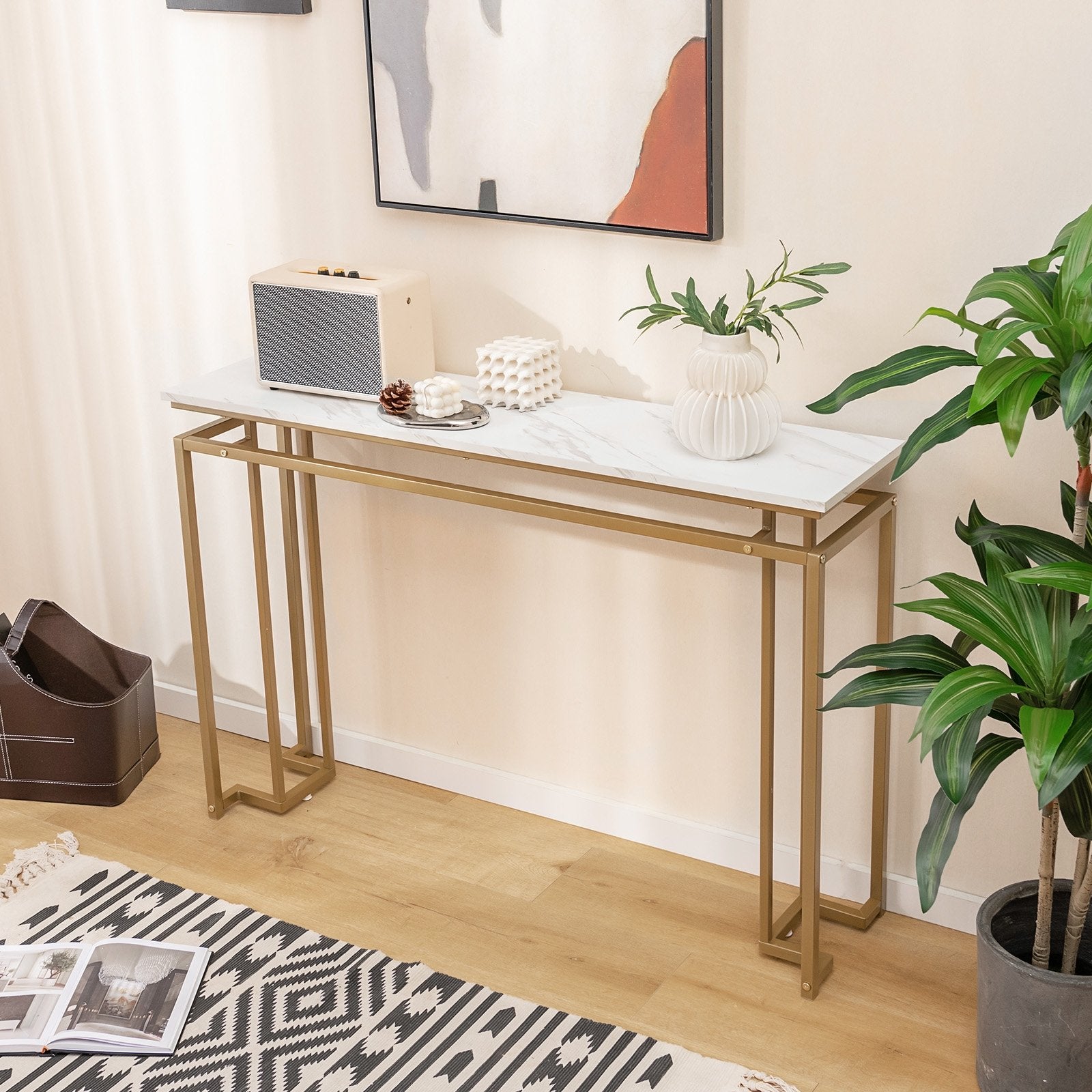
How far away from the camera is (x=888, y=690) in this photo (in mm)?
1814

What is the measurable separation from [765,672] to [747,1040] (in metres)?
0.56

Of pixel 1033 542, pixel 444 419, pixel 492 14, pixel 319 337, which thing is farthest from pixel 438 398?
pixel 1033 542

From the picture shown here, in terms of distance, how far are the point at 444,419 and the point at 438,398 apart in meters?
0.04

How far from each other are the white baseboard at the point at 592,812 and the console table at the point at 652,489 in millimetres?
48

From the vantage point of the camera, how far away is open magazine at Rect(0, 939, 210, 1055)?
2.17 metres

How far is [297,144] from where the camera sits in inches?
101

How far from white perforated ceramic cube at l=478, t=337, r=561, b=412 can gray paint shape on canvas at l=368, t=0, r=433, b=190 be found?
0.36m

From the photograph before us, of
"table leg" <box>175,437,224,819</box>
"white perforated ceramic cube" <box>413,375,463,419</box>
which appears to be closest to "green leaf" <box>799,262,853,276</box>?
"white perforated ceramic cube" <box>413,375,463,419</box>

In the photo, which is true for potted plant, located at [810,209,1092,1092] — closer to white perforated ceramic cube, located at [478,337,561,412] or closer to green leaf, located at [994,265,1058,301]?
green leaf, located at [994,265,1058,301]

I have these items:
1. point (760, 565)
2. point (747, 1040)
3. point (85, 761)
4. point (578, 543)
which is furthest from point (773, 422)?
point (85, 761)

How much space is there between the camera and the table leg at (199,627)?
2584 mm

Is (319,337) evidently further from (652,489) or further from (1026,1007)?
(1026,1007)

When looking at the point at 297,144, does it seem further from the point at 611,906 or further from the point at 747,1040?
the point at 747,1040

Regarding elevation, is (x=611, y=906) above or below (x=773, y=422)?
below
